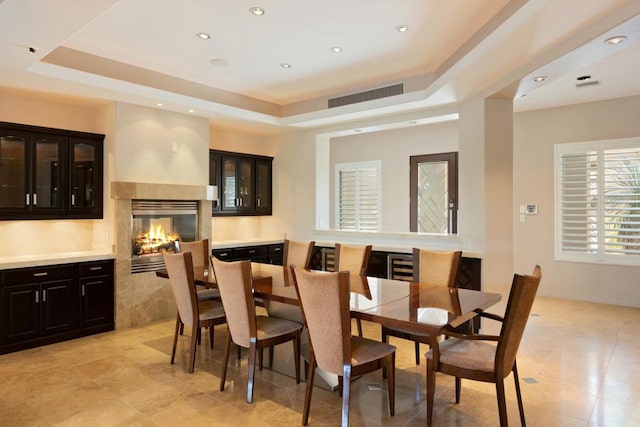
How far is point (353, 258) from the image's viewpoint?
14.0 ft

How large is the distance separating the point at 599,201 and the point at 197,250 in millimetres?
5796

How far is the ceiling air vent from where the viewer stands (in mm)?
5055

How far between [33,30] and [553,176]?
22.4 feet

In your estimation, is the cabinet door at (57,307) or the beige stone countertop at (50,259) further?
the cabinet door at (57,307)

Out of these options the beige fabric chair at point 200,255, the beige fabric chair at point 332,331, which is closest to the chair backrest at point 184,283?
the beige fabric chair at point 200,255

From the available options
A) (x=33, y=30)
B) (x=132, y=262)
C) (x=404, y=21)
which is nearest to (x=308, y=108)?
(x=404, y=21)

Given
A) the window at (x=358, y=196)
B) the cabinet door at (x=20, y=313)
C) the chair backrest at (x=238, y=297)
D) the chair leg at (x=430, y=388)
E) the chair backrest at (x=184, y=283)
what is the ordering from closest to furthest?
the chair leg at (x=430, y=388)
the chair backrest at (x=238, y=297)
the chair backrest at (x=184, y=283)
the cabinet door at (x=20, y=313)
the window at (x=358, y=196)

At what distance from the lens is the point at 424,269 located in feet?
12.6

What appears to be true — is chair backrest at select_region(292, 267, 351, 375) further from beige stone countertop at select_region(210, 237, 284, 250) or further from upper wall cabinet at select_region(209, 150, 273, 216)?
upper wall cabinet at select_region(209, 150, 273, 216)

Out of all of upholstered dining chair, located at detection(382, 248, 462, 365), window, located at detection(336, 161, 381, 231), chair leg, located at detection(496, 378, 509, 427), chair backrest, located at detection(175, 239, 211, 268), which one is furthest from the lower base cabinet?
window, located at detection(336, 161, 381, 231)

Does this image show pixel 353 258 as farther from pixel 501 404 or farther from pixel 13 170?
pixel 13 170

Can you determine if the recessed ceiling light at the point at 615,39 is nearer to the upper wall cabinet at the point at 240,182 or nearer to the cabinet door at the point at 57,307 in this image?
the upper wall cabinet at the point at 240,182

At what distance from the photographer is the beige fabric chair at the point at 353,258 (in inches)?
165

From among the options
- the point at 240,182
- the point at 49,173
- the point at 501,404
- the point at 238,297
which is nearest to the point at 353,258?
the point at 238,297
